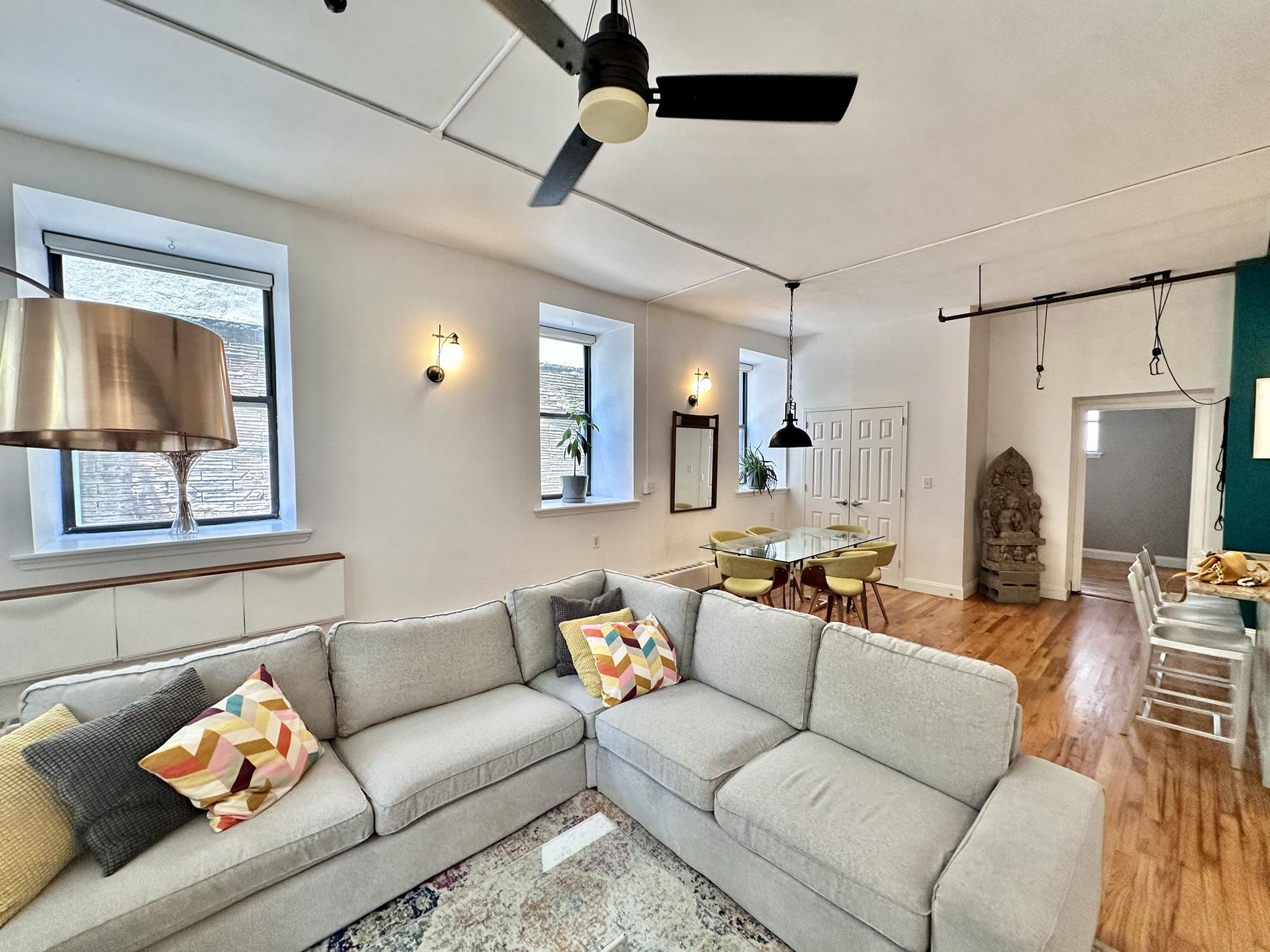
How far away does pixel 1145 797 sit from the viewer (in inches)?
90.3

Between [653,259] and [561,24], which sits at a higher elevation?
[653,259]

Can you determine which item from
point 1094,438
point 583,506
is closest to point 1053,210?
point 583,506

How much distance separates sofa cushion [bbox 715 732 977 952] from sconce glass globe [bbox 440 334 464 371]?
309 cm

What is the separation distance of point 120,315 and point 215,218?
97.5 inches

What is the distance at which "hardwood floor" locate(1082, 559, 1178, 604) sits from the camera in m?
5.40

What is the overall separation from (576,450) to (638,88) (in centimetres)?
357

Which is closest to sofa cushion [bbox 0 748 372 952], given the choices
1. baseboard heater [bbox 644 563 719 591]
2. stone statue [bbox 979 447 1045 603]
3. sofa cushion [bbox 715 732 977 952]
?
sofa cushion [bbox 715 732 977 952]

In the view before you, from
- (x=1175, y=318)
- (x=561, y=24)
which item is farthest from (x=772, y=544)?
(x=1175, y=318)

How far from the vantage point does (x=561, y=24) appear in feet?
3.96

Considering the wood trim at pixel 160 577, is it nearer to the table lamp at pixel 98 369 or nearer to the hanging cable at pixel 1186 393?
the table lamp at pixel 98 369

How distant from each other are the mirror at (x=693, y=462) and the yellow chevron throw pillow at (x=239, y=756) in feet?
12.8

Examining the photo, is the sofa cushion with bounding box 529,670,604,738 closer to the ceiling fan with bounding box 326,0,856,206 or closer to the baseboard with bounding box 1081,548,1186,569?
the ceiling fan with bounding box 326,0,856,206

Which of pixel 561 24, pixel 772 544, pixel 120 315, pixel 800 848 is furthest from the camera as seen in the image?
pixel 772 544

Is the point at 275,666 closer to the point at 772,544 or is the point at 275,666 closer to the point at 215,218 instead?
the point at 215,218
